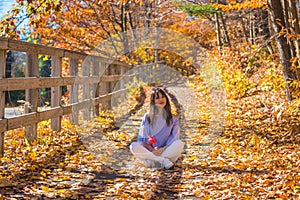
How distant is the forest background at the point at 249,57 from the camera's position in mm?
6223

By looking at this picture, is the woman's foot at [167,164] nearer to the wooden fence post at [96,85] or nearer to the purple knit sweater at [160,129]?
the purple knit sweater at [160,129]

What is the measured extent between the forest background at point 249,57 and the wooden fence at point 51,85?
628 mm

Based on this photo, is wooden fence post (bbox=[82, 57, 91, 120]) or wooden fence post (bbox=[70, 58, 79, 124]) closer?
wooden fence post (bbox=[70, 58, 79, 124])

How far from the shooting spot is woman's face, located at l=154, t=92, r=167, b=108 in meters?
6.03

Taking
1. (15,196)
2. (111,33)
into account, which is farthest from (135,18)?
(15,196)

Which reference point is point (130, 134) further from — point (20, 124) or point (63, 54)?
point (20, 124)

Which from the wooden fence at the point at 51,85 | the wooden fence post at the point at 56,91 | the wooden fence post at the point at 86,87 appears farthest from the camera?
the wooden fence post at the point at 86,87

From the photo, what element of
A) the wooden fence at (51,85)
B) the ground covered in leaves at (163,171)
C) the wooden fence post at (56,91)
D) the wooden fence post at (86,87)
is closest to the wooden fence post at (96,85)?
the wooden fence at (51,85)

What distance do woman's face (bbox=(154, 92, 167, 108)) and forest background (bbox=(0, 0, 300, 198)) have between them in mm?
1218

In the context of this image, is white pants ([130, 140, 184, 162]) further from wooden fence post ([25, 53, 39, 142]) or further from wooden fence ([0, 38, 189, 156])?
wooden fence post ([25, 53, 39, 142])

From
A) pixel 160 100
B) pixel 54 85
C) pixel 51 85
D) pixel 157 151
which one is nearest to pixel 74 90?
pixel 54 85

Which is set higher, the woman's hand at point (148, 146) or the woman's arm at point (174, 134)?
the woman's arm at point (174, 134)

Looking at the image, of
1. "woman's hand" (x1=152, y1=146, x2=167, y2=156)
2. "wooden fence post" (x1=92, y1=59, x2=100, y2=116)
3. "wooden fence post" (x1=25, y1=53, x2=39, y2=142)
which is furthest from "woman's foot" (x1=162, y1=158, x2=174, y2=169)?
"wooden fence post" (x1=92, y1=59, x2=100, y2=116)

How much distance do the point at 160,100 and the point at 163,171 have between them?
3.33ft
